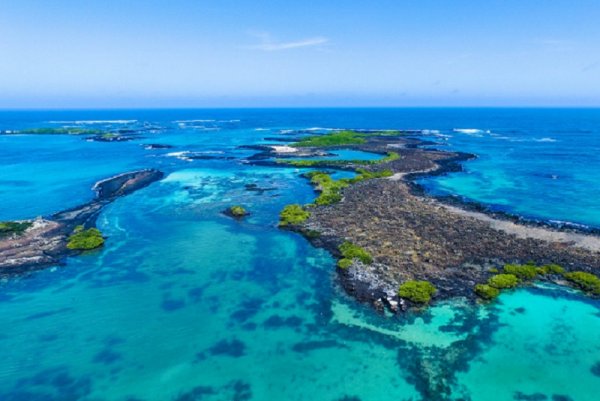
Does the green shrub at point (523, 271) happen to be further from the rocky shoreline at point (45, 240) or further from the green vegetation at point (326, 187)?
the rocky shoreline at point (45, 240)

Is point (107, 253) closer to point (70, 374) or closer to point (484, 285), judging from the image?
point (70, 374)

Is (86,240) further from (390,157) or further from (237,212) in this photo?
(390,157)

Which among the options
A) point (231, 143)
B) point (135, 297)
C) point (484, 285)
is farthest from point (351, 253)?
point (231, 143)

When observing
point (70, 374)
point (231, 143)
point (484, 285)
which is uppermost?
point (231, 143)

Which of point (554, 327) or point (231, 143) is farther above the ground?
point (231, 143)

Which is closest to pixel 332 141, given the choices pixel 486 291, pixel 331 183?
pixel 331 183

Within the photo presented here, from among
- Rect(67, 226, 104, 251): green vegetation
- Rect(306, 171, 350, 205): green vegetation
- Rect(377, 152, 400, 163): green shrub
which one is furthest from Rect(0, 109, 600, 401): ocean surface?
Rect(377, 152, 400, 163): green shrub

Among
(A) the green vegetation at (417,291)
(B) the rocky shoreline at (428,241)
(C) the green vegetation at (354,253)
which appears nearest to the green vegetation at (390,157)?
(B) the rocky shoreline at (428,241)
